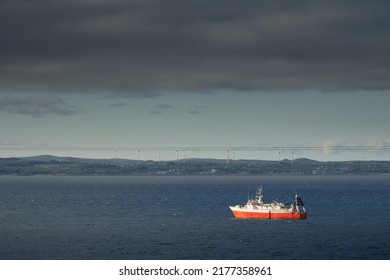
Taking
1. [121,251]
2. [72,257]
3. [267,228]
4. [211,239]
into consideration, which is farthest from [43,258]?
[267,228]

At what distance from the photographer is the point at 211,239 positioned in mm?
150125

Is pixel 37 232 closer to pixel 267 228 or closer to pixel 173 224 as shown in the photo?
pixel 173 224

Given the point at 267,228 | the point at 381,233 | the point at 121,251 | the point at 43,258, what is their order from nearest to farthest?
the point at 43,258, the point at 121,251, the point at 381,233, the point at 267,228

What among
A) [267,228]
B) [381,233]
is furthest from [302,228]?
[381,233]

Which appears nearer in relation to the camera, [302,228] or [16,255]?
[16,255]

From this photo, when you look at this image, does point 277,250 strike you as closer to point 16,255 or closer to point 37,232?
point 16,255

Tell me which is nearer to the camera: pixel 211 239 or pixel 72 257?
pixel 72 257

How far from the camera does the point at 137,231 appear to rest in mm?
169375
